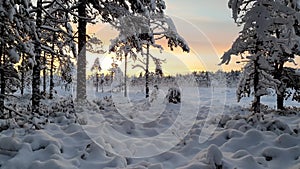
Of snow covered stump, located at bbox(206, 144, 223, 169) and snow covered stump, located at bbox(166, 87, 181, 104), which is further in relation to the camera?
snow covered stump, located at bbox(166, 87, 181, 104)

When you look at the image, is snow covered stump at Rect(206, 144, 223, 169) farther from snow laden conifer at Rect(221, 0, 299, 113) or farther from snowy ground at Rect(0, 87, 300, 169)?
snow laden conifer at Rect(221, 0, 299, 113)

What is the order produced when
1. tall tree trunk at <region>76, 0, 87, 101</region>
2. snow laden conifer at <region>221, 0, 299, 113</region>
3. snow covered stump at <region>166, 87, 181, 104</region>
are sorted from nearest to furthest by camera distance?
snow laden conifer at <region>221, 0, 299, 113</region>, tall tree trunk at <region>76, 0, 87, 101</region>, snow covered stump at <region>166, 87, 181, 104</region>

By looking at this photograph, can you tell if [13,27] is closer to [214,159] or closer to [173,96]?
[214,159]

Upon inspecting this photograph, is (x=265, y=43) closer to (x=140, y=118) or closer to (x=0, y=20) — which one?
(x=140, y=118)

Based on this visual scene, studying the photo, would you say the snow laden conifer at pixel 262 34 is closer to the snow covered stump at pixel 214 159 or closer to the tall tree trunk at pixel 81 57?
the snow covered stump at pixel 214 159

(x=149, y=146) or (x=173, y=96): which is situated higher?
(x=173, y=96)

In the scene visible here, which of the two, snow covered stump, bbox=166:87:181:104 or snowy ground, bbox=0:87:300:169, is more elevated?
snow covered stump, bbox=166:87:181:104

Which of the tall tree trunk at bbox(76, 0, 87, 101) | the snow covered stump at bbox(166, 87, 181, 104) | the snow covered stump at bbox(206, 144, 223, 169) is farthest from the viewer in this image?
the snow covered stump at bbox(166, 87, 181, 104)

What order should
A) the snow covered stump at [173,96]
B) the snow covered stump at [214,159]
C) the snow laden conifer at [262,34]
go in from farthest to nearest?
the snow covered stump at [173,96] < the snow laden conifer at [262,34] < the snow covered stump at [214,159]

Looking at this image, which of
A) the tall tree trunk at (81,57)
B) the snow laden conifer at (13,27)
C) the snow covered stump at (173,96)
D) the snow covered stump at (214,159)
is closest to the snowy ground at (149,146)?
the snow covered stump at (214,159)

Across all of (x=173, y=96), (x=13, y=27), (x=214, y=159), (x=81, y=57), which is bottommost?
(x=214, y=159)

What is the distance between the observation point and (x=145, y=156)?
23.3 feet

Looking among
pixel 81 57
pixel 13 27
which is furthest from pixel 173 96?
pixel 13 27

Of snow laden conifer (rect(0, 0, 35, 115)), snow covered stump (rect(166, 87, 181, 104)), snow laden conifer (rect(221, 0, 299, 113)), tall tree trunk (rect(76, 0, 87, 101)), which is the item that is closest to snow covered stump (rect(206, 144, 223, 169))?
snow laden conifer (rect(0, 0, 35, 115))
